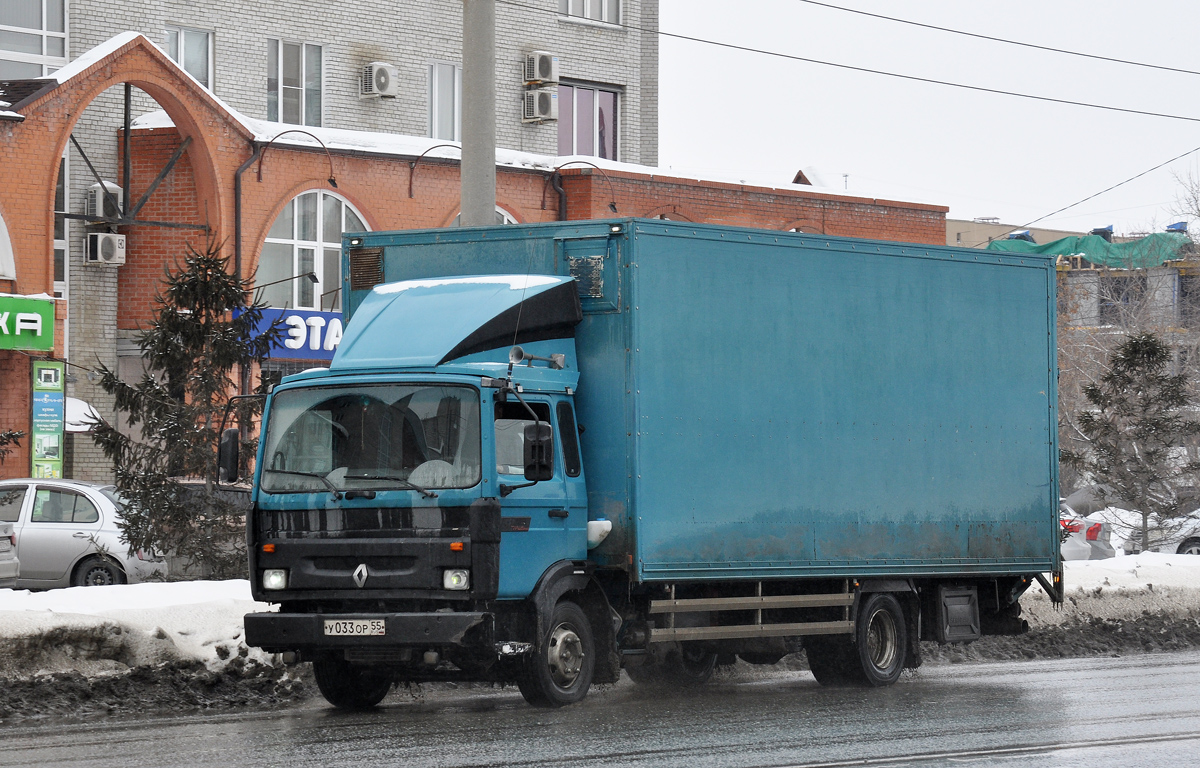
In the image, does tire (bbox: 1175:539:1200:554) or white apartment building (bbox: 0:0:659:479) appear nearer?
white apartment building (bbox: 0:0:659:479)

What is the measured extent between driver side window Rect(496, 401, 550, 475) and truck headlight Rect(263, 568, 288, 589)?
1667 mm

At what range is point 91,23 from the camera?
1204 inches

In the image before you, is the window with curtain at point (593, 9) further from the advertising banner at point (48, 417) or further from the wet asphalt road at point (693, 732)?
the wet asphalt road at point (693, 732)

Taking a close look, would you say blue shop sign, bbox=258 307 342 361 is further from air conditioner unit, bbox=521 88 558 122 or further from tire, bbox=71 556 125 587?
tire, bbox=71 556 125 587

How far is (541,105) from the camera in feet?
119

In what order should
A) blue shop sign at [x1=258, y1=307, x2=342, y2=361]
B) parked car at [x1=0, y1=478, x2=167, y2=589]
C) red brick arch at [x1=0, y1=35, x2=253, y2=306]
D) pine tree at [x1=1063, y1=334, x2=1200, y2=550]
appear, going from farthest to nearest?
blue shop sign at [x1=258, y1=307, x2=342, y2=361] → red brick arch at [x1=0, y1=35, x2=253, y2=306] → pine tree at [x1=1063, y1=334, x2=1200, y2=550] → parked car at [x1=0, y1=478, x2=167, y2=589]

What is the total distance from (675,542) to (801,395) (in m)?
1.79

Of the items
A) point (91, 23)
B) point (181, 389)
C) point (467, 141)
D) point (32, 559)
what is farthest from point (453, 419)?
point (91, 23)

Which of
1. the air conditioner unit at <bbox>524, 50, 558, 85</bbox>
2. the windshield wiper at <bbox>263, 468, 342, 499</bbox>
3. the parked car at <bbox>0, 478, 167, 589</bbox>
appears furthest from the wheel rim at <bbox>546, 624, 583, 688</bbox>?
the air conditioner unit at <bbox>524, 50, 558, 85</bbox>

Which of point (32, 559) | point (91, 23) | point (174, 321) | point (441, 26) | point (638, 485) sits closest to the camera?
point (638, 485)

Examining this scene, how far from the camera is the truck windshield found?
1130 cm

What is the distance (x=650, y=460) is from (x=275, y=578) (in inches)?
110

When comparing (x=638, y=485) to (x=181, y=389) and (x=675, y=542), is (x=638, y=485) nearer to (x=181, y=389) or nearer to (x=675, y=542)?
(x=675, y=542)

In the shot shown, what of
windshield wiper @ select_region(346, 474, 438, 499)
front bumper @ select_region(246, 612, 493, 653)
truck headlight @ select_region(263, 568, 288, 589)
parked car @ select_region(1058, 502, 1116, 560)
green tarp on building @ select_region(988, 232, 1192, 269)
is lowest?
parked car @ select_region(1058, 502, 1116, 560)
